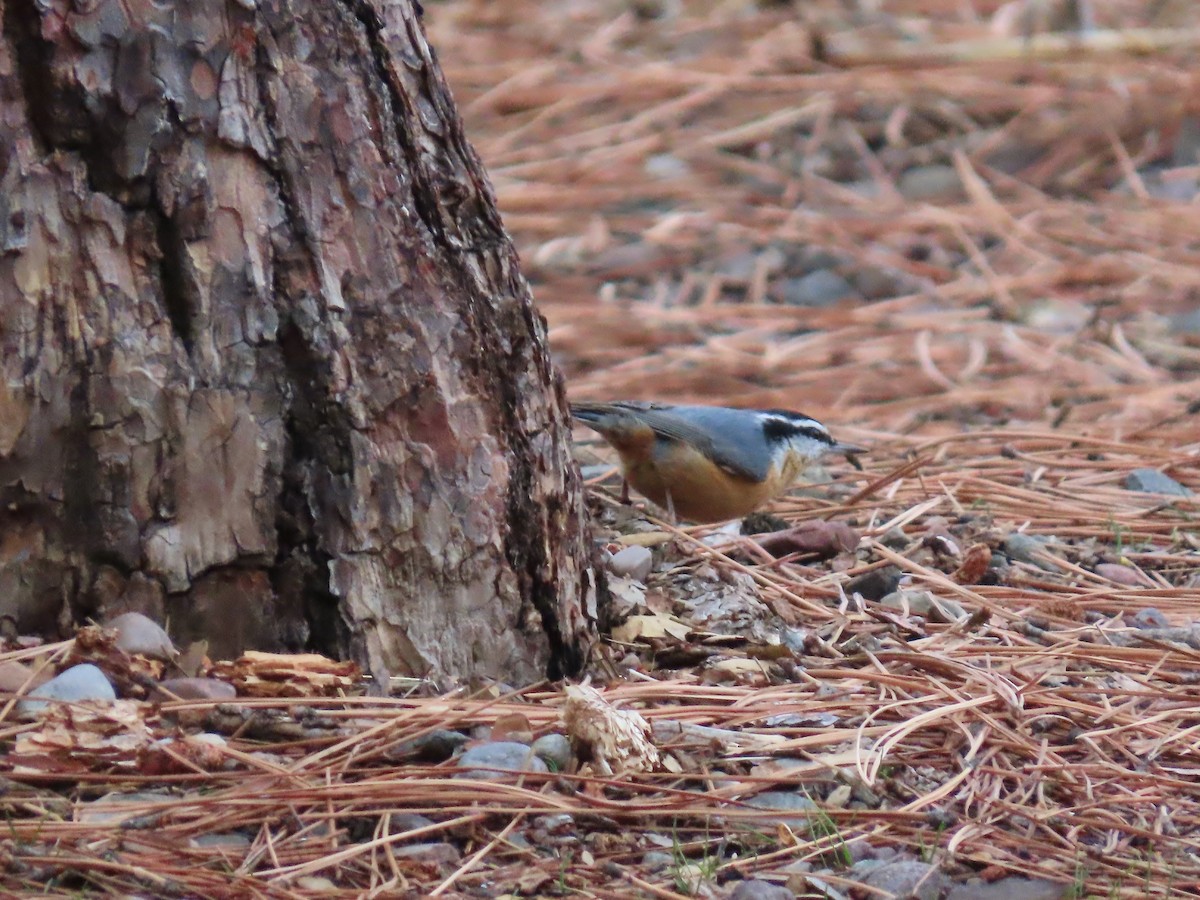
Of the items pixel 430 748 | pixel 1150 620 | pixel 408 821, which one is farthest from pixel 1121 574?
pixel 408 821

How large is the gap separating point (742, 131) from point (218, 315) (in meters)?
5.84

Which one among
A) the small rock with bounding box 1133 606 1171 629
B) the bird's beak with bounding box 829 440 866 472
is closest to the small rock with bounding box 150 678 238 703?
the small rock with bounding box 1133 606 1171 629

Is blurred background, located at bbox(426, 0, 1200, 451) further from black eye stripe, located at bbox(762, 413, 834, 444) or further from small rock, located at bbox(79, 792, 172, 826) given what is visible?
small rock, located at bbox(79, 792, 172, 826)

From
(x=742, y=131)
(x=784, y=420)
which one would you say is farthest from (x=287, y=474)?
(x=742, y=131)

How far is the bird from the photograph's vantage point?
4715 millimetres

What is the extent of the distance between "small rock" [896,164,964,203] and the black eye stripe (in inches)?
129

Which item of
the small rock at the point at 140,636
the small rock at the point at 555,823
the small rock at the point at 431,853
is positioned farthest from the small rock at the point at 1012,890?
the small rock at the point at 140,636

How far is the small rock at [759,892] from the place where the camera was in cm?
222

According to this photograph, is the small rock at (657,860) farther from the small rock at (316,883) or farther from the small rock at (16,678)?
the small rock at (16,678)

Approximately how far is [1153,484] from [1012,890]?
2.62 meters

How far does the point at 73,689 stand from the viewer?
2.50 m

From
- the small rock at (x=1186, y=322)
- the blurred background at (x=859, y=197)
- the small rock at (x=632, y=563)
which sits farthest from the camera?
the small rock at (x=1186, y=322)

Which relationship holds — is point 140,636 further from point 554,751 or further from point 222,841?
point 554,751

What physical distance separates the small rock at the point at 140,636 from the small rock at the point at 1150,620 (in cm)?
209
